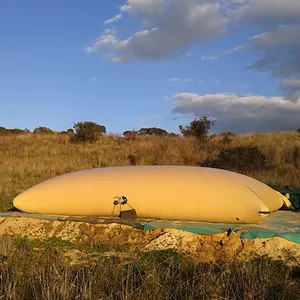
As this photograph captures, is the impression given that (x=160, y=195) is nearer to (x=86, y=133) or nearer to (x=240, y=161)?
(x=240, y=161)

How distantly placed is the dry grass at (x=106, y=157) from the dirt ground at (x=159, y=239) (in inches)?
→ 150


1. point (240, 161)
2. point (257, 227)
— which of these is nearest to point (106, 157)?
point (240, 161)

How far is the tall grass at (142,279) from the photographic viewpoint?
2.98 metres

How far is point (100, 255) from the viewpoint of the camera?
4211 millimetres

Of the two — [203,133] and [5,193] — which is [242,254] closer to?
[5,193]

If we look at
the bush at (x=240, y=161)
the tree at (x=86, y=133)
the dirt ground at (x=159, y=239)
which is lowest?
the dirt ground at (x=159, y=239)

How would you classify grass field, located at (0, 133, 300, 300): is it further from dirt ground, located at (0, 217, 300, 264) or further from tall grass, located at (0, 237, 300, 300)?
dirt ground, located at (0, 217, 300, 264)

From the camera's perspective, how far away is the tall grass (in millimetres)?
2982

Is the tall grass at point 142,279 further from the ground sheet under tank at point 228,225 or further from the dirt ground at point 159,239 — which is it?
the ground sheet under tank at point 228,225

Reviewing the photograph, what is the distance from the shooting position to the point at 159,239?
14.7 feet

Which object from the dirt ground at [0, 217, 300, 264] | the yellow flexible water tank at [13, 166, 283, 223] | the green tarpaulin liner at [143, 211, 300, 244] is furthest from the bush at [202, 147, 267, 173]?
the dirt ground at [0, 217, 300, 264]

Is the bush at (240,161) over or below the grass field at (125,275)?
over

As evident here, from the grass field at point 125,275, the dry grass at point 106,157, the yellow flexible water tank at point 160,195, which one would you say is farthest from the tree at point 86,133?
the grass field at point 125,275

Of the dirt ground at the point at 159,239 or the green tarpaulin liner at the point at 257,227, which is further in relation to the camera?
the green tarpaulin liner at the point at 257,227
